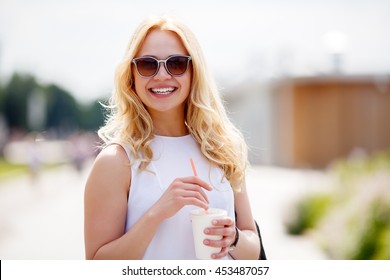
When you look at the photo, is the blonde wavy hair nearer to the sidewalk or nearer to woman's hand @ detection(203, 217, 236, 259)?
woman's hand @ detection(203, 217, 236, 259)

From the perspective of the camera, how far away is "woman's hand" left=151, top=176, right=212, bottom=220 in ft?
5.96

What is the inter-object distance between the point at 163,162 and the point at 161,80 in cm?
30

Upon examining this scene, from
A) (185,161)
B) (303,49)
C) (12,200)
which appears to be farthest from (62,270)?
(303,49)

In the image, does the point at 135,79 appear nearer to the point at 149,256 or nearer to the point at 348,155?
the point at 149,256

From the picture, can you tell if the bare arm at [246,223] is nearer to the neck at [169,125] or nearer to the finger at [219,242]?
the finger at [219,242]

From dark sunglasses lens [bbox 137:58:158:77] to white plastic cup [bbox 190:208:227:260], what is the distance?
0.51 m

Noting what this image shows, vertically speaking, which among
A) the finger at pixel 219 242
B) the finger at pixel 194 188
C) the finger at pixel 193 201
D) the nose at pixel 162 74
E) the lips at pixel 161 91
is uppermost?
the nose at pixel 162 74

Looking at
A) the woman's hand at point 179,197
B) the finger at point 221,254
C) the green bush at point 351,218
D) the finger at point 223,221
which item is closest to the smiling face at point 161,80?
the woman's hand at point 179,197

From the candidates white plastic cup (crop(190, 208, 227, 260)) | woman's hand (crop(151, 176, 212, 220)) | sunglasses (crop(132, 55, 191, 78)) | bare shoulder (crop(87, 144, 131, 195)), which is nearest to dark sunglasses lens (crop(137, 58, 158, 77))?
sunglasses (crop(132, 55, 191, 78))

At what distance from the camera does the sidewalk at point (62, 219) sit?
19.2ft

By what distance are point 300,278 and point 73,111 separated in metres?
25.1

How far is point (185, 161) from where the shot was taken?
6.84 ft

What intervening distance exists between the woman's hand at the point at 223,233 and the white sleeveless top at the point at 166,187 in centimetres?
11

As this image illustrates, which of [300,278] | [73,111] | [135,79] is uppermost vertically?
[135,79]
